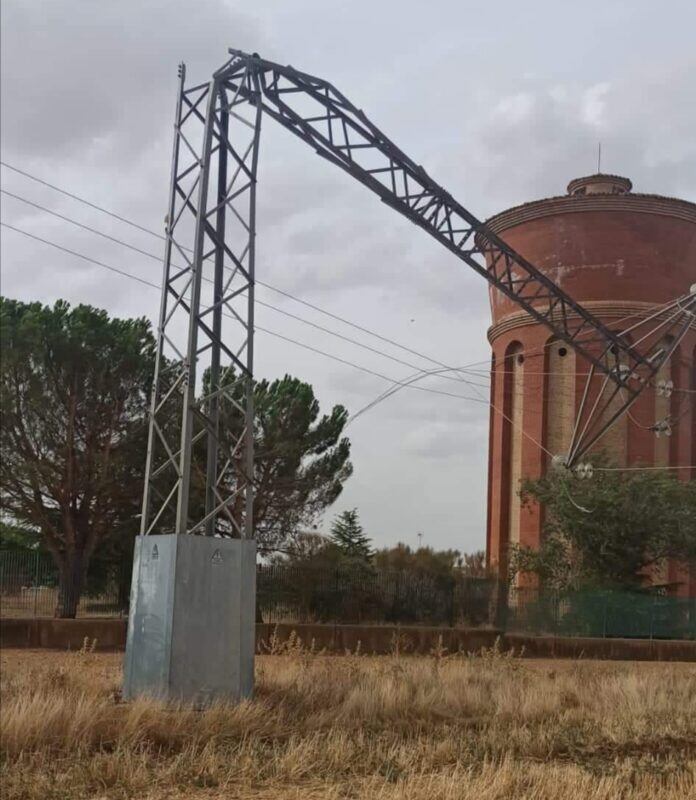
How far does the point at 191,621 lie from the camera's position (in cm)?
1360

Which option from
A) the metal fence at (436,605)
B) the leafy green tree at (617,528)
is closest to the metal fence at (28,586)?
the metal fence at (436,605)

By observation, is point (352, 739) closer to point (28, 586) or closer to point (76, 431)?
point (28, 586)

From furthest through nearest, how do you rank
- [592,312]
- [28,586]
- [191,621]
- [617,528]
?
[592,312] < [617,528] < [28,586] < [191,621]

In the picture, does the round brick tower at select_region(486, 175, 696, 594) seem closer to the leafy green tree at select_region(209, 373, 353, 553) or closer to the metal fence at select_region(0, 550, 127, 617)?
the leafy green tree at select_region(209, 373, 353, 553)

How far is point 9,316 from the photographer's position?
101 ft

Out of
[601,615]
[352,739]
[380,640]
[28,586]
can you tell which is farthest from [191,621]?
[601,615]

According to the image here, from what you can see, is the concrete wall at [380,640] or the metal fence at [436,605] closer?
the concrete wall at [380,640]

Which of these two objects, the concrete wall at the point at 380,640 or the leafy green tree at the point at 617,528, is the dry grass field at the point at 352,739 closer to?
the concrete wall at the point at 380,640

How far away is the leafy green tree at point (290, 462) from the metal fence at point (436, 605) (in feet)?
9.98

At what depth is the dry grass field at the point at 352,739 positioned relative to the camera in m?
9.32

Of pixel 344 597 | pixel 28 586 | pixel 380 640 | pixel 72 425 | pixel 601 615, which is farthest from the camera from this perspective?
pixel 344 597

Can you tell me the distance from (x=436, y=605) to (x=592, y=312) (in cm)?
1519

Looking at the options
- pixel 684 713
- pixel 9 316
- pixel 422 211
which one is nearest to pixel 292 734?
pixel 684 713

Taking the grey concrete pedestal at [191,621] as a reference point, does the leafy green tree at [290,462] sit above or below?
above
